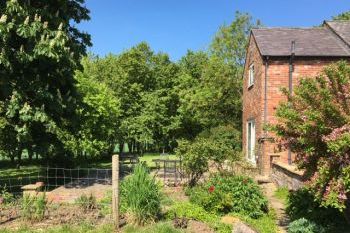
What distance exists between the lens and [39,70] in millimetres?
13164

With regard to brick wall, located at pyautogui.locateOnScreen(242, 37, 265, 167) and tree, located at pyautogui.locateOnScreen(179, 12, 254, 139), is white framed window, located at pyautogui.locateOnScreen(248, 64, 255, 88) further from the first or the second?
tree, located at pyautogui.locateOnScreen(179, 12, 254, 139)

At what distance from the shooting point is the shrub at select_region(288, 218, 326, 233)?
25.1ft

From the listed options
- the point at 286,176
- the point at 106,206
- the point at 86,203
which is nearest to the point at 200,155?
the point at 286,176

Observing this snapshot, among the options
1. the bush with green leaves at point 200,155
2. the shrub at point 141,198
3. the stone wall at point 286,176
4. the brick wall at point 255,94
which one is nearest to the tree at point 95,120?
the brick wall at point 255,94

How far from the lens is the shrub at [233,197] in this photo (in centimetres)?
964

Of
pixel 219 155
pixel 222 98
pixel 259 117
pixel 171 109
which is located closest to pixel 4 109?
pixel 219 155

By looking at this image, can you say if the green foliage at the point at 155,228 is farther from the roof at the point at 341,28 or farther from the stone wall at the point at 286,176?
the roof at the point at 341,28

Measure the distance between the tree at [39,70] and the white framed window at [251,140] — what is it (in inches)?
320

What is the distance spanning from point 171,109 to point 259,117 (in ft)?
89.2

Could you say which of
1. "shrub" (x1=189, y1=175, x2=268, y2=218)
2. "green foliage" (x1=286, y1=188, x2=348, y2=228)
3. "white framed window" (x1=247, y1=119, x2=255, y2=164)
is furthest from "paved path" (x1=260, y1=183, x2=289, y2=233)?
"white framed window" (x1=247, y1=119, x2=255, y2=164)

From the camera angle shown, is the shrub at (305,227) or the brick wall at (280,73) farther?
the brick wall at (280,73)

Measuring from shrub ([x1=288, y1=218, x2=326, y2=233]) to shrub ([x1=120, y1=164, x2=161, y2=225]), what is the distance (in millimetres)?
2695

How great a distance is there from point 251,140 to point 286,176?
6.18 m

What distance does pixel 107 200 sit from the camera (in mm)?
10305
